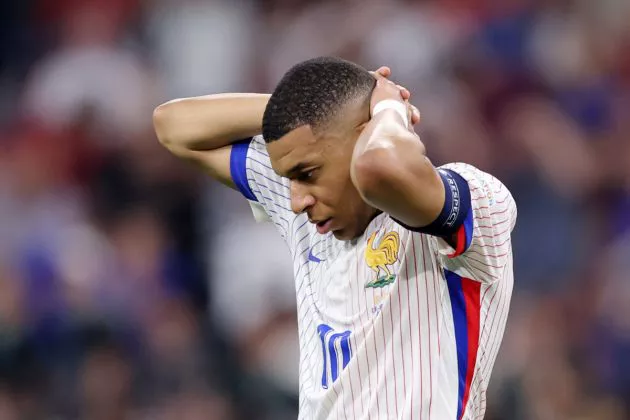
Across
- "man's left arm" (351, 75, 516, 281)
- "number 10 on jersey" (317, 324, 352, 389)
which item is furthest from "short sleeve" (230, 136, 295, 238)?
"man's left arm" (351, 75, 516, 281)

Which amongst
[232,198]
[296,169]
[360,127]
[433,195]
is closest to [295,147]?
[296,169]

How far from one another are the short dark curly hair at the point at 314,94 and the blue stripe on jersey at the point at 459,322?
497mm

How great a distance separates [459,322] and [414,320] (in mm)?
111

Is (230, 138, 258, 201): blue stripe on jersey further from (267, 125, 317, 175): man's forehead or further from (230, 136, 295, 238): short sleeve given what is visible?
(267, 125, 317, 175): man's forehead

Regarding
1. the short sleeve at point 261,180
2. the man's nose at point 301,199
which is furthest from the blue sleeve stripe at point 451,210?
the short sleeve at point 261,180

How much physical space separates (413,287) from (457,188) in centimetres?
38

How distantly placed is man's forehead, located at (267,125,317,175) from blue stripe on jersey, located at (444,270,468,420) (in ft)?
1.48

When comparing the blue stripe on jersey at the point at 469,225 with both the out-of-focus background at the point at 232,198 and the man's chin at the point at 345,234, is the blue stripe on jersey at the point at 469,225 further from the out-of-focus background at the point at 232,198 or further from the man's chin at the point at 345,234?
the out-of-focus background at the point at 232,198

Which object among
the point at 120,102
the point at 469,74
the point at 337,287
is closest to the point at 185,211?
the point at 120,102

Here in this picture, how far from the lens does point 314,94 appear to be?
2.69m

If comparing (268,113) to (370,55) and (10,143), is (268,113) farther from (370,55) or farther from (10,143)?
(10,143)

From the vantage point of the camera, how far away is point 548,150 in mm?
6152

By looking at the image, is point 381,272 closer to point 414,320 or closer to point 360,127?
point 414,320

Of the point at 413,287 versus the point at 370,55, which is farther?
the point at 370,55
